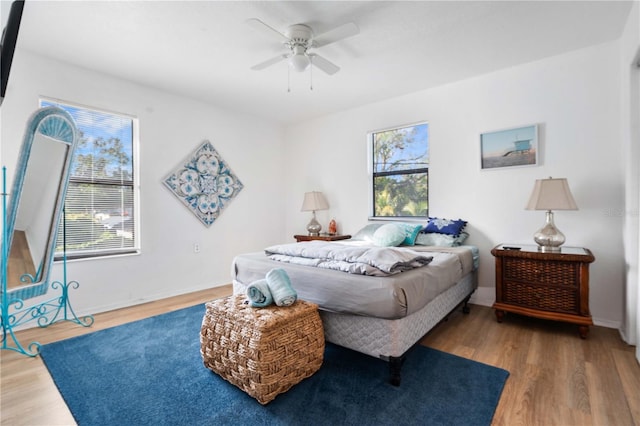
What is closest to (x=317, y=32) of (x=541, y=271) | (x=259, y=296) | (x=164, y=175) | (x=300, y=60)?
(x=300, y=60)

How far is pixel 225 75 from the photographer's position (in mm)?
3348

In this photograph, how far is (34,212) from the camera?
98.6 inches

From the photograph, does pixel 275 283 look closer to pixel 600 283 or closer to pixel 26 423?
pixel 26 423

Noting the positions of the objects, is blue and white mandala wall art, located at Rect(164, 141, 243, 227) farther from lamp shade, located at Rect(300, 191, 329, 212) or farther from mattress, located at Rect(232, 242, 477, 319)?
mattress, located at Rect(232, 242, 477, 319)

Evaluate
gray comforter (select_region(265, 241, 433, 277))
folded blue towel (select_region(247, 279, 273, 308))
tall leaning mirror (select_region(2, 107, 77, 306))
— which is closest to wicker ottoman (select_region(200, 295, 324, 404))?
folded blue towel (select_region(247, 279, 273, 308))

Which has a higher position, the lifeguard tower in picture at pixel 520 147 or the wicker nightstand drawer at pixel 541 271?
the lifeguard tower in picture at pixel 520 147

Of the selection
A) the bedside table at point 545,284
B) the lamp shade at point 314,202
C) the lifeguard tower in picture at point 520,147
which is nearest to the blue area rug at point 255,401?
the bedside table at point 545,284

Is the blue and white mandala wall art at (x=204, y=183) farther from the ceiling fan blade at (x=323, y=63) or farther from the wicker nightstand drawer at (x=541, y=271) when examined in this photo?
the wicker nightstand drawer at (x=541, y=271)

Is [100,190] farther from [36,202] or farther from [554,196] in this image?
[554,196]

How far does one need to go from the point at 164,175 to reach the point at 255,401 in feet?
9.67

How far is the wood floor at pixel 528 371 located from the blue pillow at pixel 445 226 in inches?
33.5

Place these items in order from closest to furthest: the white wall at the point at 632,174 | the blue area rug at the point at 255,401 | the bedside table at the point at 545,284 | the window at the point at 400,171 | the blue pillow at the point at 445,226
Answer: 1. the blue area rug at the point at 255,401
2. the white wall at the point at 632,174
3. the bedside table at the point at 545,284
4. the blue pillow at the point at 445,226
5. the window at the point at 400,171

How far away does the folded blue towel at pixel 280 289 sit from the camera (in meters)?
1.89

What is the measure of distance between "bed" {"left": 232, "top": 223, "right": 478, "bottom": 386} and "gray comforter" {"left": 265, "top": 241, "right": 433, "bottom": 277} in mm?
30
